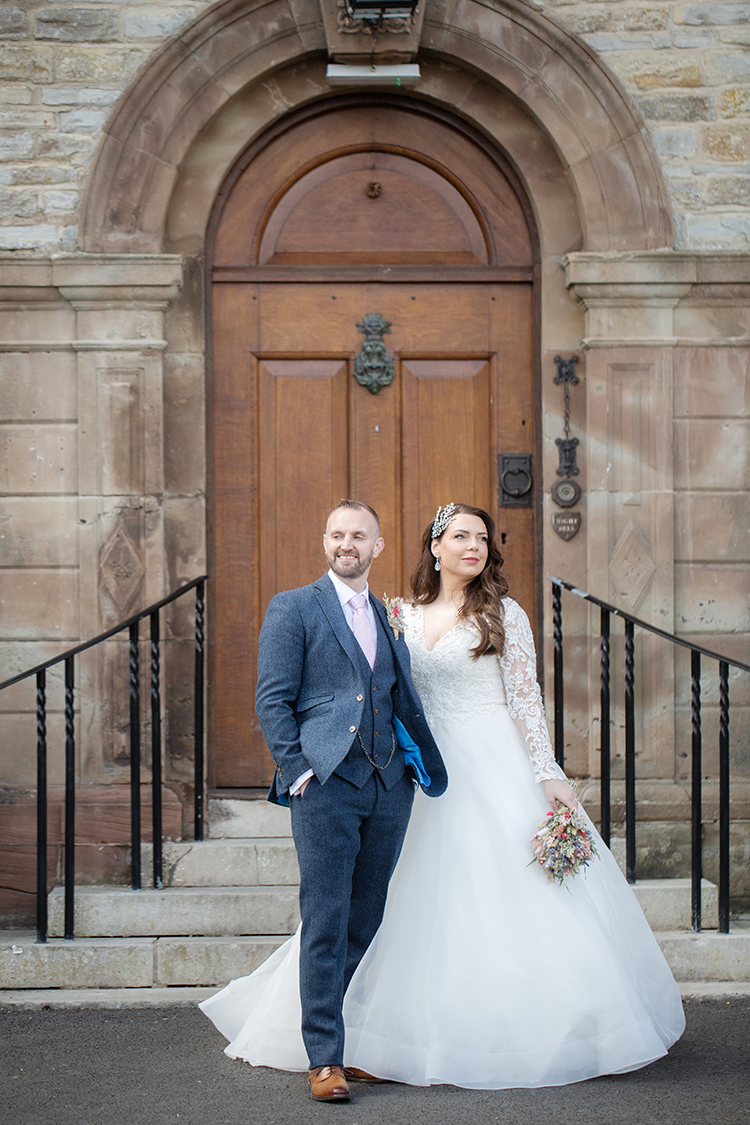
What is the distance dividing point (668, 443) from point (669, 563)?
0.50 m

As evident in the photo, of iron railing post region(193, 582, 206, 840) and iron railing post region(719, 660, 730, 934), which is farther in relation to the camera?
iron railing post region(193, 582, 206, 840)

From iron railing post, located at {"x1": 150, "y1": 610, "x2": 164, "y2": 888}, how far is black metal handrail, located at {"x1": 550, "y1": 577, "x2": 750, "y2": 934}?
4.94ft

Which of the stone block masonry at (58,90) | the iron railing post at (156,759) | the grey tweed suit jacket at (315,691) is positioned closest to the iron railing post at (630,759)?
the grey tweed suit jacket at (315,691)

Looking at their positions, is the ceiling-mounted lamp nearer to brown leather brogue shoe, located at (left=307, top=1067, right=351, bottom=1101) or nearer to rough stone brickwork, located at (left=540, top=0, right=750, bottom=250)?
rough stone brickwork, located at (left=540, top=0, right=750, bottom=250)

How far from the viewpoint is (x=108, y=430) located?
4508 millimetres

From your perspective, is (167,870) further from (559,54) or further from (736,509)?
(559,54)

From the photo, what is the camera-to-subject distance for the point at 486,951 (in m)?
2.95

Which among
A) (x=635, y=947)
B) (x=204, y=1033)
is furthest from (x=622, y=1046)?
(x=204, y=1033)

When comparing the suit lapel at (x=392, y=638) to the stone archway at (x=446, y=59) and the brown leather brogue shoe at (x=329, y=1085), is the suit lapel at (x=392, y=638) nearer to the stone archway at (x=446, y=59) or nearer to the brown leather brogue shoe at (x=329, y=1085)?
→ the brown leather brogue shoe at (x=329, y=1085)

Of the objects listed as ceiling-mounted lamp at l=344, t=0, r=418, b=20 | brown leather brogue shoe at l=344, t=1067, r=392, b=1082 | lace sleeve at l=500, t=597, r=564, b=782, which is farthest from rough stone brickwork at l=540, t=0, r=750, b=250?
brown leather brogue shoe at l=344, t=1067, r=392, b=1082

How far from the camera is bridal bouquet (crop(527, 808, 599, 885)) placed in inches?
117

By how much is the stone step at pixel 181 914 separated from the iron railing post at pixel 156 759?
0.47 feet

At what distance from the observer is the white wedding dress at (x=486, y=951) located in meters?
2.88

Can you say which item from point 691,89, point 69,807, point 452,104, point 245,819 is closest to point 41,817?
point 69,807
